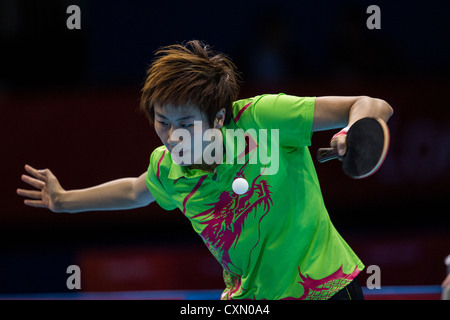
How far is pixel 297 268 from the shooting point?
252 cm

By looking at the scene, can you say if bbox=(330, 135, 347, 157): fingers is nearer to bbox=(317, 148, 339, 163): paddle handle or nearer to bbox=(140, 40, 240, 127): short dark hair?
bbox=(317, 148, 339, 163): paddle handle

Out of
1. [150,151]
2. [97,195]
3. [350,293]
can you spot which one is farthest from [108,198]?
[150,151]

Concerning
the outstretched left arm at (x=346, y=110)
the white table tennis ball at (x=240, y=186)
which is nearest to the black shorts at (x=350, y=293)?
the white table tennis ball at (x=240, y=186)

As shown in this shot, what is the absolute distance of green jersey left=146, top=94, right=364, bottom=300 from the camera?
8.18ft

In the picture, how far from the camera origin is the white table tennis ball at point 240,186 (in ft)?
8.11

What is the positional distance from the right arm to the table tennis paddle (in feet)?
3.55

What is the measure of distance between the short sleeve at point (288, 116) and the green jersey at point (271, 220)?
0.01m

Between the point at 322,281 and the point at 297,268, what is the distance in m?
0.11

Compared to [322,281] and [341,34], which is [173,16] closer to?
[341,34]

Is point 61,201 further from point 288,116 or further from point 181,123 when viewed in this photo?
point 288,116

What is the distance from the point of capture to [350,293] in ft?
8.32

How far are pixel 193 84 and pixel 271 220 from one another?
23.1 inches

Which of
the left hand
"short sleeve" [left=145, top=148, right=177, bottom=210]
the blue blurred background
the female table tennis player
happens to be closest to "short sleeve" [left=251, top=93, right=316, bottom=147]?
the female table tennis player

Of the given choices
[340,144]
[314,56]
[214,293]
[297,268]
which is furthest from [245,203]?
[314,56]
